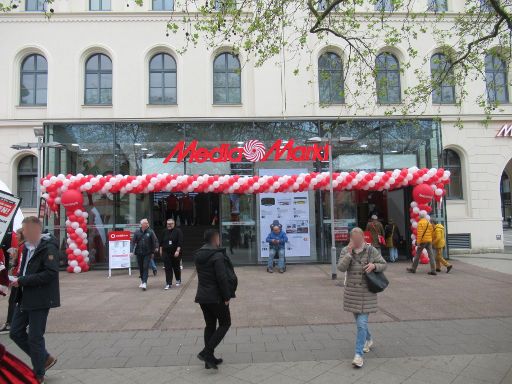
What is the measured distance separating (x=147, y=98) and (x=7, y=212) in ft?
51.3

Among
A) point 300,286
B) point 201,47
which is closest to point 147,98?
point 201,47

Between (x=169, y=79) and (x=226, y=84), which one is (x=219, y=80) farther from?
(x=169, y=79)

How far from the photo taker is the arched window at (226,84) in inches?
771

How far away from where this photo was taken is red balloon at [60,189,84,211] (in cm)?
1427

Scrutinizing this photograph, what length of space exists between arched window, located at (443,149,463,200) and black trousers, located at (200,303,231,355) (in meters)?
17.5

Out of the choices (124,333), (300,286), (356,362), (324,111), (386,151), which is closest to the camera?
(356,362)

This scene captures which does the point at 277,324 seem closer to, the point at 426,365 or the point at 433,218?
the point at 426,365

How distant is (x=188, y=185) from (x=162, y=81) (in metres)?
7.20

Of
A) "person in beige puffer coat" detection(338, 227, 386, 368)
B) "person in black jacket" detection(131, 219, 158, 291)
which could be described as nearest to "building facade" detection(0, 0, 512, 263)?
"person in black jacket" detection(131, 219, 158, 291)

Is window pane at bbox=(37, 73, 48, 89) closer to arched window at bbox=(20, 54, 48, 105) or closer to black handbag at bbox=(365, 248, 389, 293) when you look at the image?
arched window at bbox=(20, 54, 48, 105)

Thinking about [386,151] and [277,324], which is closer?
[277,324]

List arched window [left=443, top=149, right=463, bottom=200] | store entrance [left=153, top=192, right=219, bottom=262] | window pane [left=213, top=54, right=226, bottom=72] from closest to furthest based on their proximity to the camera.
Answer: store entrance [left=153, top=192, right=219, bottom=262] < window pane [left=213, top=54, right=226, bottom=72] < arched window [left=443, top=149, right=463, bottom=200]

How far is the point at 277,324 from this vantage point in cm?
737

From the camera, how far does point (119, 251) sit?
14.1 m
